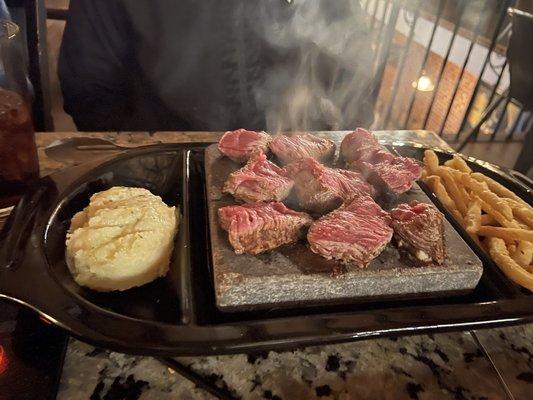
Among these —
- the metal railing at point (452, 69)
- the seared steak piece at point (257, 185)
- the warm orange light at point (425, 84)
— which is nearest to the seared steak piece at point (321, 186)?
the seared steak piece at point (257, 185)

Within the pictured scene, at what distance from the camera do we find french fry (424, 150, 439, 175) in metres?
1.76

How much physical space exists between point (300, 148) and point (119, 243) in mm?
714

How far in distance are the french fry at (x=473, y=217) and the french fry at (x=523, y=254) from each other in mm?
134

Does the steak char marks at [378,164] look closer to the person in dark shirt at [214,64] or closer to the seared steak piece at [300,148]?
the seared steak piece at [300,148]

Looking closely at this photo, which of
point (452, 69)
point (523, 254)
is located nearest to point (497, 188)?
point (523, 254)

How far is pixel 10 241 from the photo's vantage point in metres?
1.18

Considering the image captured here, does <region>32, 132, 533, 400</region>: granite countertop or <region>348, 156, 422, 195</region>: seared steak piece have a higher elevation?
<region>348, 156, 422, 195</region>: seared steak piece

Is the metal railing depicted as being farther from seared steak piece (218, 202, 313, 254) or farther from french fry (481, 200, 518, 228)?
seared steak piece (218, 202, 313, 254)

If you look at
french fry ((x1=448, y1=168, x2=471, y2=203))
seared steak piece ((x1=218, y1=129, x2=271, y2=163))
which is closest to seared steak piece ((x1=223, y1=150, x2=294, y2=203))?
seared steak piece ((x1=218, y1=129, x2=271, y2=163))

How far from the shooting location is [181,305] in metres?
1.10

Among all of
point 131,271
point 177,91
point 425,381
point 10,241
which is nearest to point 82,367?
point 131,271

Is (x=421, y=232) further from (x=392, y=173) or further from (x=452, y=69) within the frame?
(x=452, y=69)

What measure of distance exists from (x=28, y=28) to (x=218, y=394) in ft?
7.79

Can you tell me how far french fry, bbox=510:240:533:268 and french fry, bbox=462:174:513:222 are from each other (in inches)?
4.8
